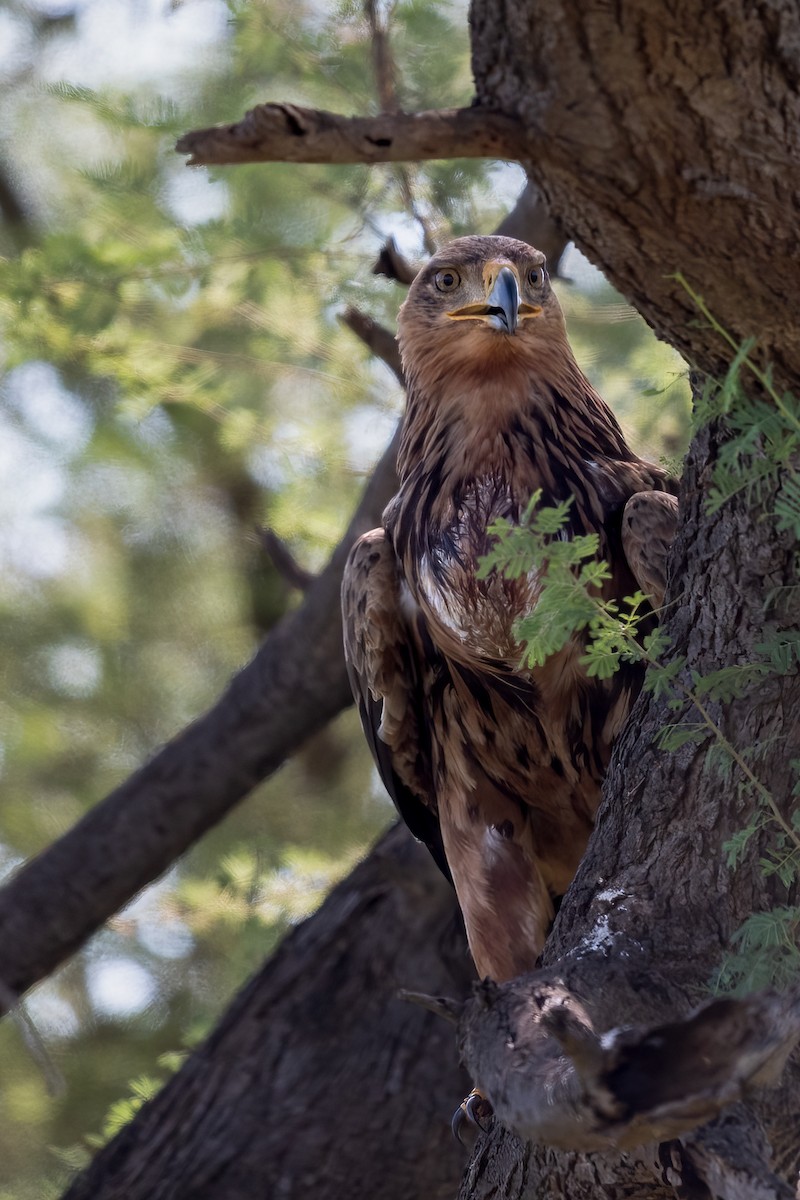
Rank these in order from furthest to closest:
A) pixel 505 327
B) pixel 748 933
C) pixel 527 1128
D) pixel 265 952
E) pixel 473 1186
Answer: pixel 265 952, pixel 505 327, pixel 473 1186, pixel 748 933, pixel 527 1128

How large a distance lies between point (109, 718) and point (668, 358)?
367 centimetres

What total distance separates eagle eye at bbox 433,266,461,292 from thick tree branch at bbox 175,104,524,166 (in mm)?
1727

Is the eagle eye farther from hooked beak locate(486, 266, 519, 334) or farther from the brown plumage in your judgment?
hooked beak locate(486, 266, 519, 334)

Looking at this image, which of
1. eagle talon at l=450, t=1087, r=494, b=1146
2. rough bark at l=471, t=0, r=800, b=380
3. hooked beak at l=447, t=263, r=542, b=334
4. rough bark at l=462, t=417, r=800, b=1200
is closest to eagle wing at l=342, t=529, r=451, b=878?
hooked beak at l=447, t=263, r=542, b=334

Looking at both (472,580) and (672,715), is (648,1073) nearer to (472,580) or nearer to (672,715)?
(672,715)

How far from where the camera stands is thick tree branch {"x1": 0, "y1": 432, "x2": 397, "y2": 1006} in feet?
17.2

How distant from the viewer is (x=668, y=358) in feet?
15.8

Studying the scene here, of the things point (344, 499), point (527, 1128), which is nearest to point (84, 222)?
point (344, 499)

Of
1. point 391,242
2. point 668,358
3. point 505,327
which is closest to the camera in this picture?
point 505,327

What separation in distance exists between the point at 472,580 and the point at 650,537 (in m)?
0.41

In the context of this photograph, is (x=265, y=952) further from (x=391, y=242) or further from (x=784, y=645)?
(x=784, y=645)

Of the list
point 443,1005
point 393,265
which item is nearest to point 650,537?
point 443,1005

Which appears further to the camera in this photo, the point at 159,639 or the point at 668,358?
the point at 159,639

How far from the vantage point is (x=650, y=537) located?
125 inches
